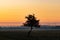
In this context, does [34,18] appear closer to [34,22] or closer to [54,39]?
[34,22]

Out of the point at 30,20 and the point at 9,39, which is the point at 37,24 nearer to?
the point at 30,20

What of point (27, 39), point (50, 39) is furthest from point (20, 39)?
point (50, 39)

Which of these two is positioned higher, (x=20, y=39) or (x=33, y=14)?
(x=33, y=14)

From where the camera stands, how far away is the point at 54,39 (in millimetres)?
97812

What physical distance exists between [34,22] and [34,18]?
118 centimetres

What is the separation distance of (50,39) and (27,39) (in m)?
6.10

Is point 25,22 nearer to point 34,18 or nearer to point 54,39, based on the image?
point 34,18

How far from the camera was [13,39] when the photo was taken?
322ft

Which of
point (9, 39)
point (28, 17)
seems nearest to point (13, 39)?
point (9, 39)

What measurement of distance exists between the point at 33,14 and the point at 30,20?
194cm

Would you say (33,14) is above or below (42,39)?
above

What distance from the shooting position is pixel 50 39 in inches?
3861

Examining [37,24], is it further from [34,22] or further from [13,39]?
[13,39]

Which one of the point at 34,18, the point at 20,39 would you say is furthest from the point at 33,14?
the point at 20,39
